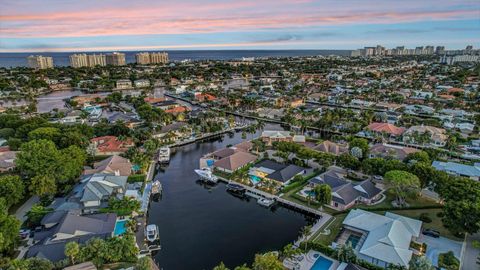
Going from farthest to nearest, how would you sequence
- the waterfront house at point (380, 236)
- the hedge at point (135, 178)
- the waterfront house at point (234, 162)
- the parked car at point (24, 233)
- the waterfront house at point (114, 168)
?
the waterfront house at point (234, 162) → the hedge at point (135, 178) → the waterfront house at point (114, 168) → the parked car at point (24, 233) → the waterfront house at point (380, 236)

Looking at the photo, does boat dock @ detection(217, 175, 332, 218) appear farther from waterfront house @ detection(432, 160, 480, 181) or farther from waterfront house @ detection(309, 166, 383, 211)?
waterfront house @ detection(432, 160, 480, 181)

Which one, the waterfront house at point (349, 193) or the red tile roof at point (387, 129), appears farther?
the red tile roof at point (387, 129)

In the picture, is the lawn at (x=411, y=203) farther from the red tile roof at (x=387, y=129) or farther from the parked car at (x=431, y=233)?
the red tile roof at (x=387, y=129)

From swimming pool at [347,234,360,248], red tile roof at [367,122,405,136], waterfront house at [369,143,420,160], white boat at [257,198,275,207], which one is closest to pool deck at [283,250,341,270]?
swimming pool at [347,234,360,248]

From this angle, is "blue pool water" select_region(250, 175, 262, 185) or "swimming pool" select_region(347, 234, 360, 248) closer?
"swimming pool" select_region(347, 234, 360, 248)

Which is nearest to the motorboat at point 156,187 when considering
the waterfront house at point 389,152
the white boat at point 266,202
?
the white boat at point 266,202

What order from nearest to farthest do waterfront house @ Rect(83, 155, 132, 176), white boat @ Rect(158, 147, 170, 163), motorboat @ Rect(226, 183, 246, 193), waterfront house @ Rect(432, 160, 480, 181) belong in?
motorboat @ Rect(226, 183, 246, 193) < waterfront house @ Rect(432, 160, 480, 181) < waterfront house @ Rect(83, 155, 132, 176) < white boat @ Rect(158, 147, 170, 163)
